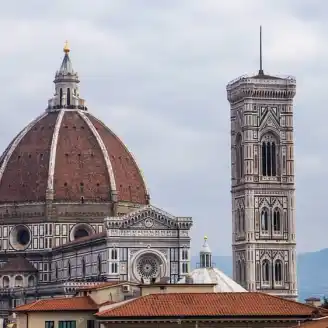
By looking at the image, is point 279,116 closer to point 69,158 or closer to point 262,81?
point 262,81

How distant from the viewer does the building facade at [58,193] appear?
164 meters

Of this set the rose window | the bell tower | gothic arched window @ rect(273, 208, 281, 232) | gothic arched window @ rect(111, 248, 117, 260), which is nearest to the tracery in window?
the bell tower

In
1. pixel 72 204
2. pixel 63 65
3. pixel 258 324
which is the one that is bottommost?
pixel 258 324

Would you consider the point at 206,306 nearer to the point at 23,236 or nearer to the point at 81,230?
the point at 81,230

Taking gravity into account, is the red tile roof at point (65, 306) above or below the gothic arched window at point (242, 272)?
below

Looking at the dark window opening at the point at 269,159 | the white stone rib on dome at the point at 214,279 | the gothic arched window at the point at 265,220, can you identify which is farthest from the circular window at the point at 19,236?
the white stone rib on dome at the point at 214,279

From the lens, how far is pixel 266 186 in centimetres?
14475

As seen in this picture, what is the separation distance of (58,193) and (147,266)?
21.5 metres

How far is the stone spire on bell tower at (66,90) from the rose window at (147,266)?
99.3ft

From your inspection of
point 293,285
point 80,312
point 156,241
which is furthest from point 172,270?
point 80,312

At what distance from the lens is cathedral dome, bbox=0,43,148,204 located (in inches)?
6644

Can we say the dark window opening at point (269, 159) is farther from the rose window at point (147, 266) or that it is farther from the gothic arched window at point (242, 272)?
the rose window at point (147, 266)

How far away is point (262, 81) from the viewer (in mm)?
145750

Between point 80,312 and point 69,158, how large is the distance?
10381cm
